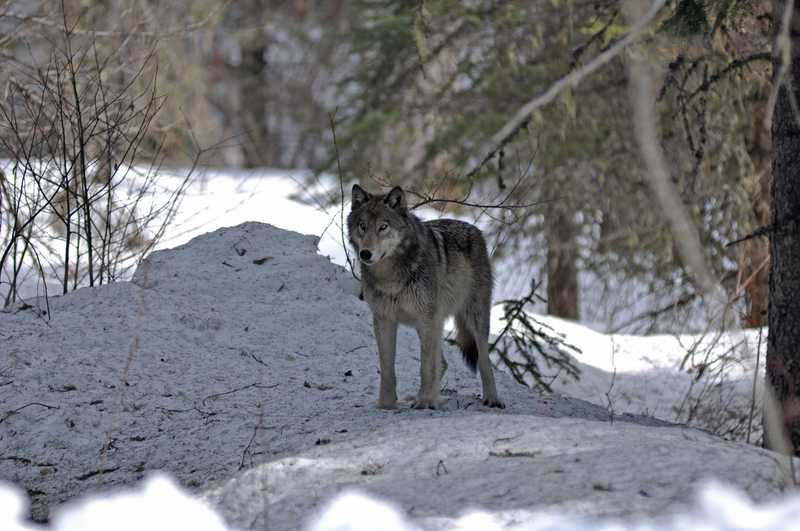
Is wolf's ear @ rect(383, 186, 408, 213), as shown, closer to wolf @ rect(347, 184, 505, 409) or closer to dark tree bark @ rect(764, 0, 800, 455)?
wolf @ rect(347, 184, 505, 409)

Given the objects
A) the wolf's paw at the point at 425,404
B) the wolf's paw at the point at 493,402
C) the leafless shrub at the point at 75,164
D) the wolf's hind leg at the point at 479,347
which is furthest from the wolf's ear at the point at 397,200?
the leafless shrub at the point at 75,164

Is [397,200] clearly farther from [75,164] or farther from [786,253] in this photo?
[75,164]

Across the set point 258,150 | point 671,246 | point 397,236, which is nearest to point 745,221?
point 671,246

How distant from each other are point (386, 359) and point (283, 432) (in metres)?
1.07

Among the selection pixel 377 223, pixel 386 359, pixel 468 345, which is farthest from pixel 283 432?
pixel 468 345

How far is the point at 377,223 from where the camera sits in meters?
5.43

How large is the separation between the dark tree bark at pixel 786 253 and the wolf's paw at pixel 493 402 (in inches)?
77.1

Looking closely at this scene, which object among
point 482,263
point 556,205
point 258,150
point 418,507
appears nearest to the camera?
point 418,507

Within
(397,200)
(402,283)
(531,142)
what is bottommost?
(402,283)

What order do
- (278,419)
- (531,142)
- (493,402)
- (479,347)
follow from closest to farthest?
(278,419) < (493,402) < (479,347) < (531,142)

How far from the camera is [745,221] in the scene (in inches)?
407

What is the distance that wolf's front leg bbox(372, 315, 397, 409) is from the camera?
5445mm

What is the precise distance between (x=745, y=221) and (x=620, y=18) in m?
3.59

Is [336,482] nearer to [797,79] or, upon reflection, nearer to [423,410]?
[423,410]
